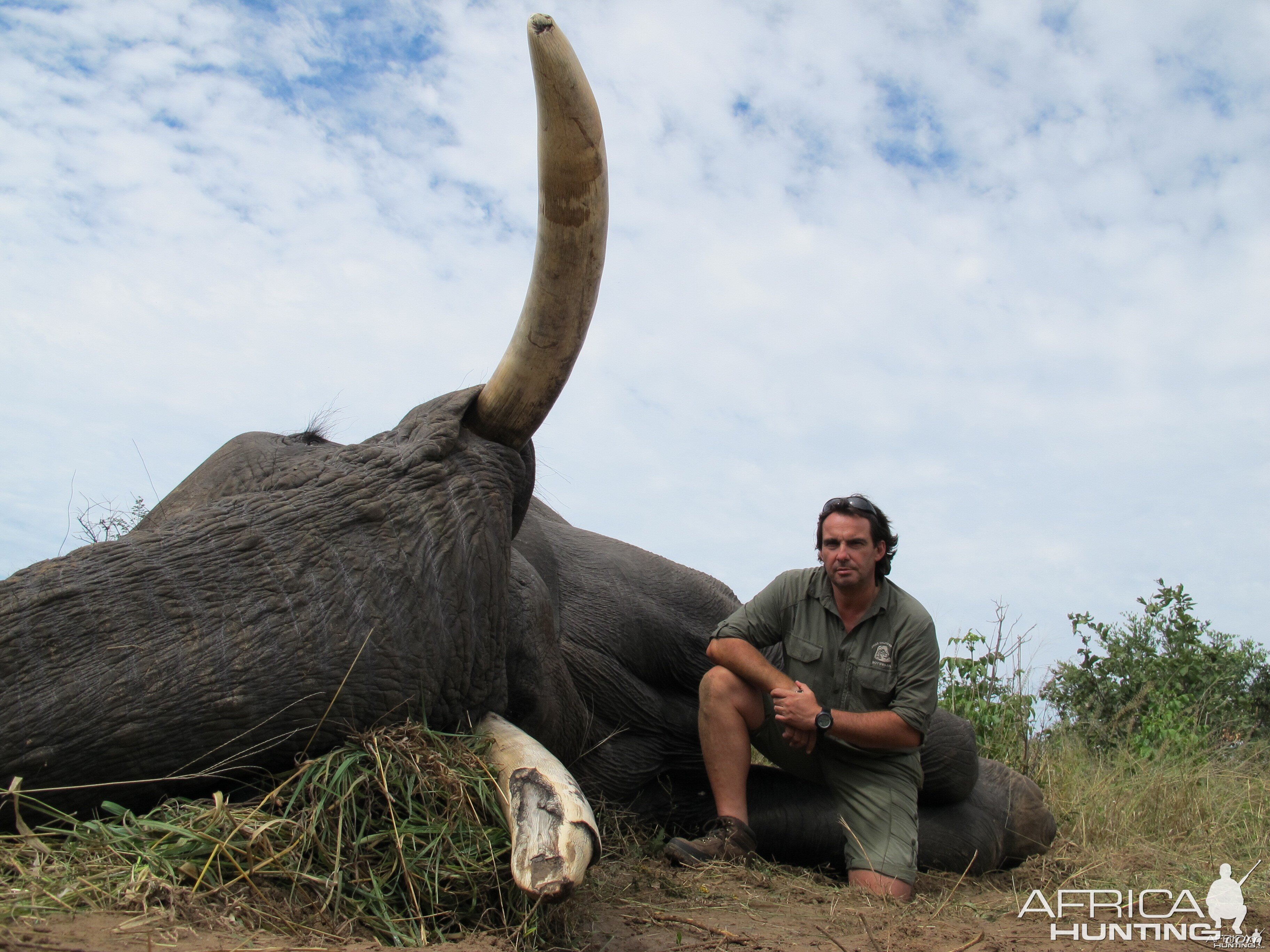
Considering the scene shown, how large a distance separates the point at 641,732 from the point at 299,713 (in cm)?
230

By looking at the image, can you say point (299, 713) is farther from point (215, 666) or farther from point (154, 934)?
point (154, 934)

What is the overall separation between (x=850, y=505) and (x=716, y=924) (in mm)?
1813

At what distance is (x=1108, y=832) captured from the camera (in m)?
5.24

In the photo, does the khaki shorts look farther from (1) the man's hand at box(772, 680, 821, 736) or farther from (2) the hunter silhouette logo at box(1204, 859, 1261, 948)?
(2) the hunter silhouette logo at box(1204, 859, 1261, 948)

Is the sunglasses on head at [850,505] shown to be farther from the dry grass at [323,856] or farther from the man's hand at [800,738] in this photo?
the dry grass at [323,856]

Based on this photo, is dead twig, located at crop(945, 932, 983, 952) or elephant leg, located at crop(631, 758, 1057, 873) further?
elephant leg, located at crop(631, 758, 1057, 873)

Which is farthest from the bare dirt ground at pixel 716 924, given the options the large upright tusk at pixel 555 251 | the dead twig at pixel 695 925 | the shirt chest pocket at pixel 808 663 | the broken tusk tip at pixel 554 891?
the large upright tusk at pixel 555 251

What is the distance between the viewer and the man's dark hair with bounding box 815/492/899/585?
444cm

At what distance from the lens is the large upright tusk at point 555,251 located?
288 cm

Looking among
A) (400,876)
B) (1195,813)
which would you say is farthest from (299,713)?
(1195,813)

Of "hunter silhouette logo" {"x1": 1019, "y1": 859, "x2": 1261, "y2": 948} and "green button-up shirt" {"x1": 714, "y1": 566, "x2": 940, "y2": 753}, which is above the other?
"green button-up shirt" {"x1": 714, "y1": 566, "x2": 940, "y2": 753}

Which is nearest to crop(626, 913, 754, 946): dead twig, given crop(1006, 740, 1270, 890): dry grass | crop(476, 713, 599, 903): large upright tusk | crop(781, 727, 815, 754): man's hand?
crop(476, 713, 599, 903): large upright tusk

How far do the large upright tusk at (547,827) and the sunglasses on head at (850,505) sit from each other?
192cm

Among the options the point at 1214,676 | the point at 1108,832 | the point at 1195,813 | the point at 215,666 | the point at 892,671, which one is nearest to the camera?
the point at 215,666
